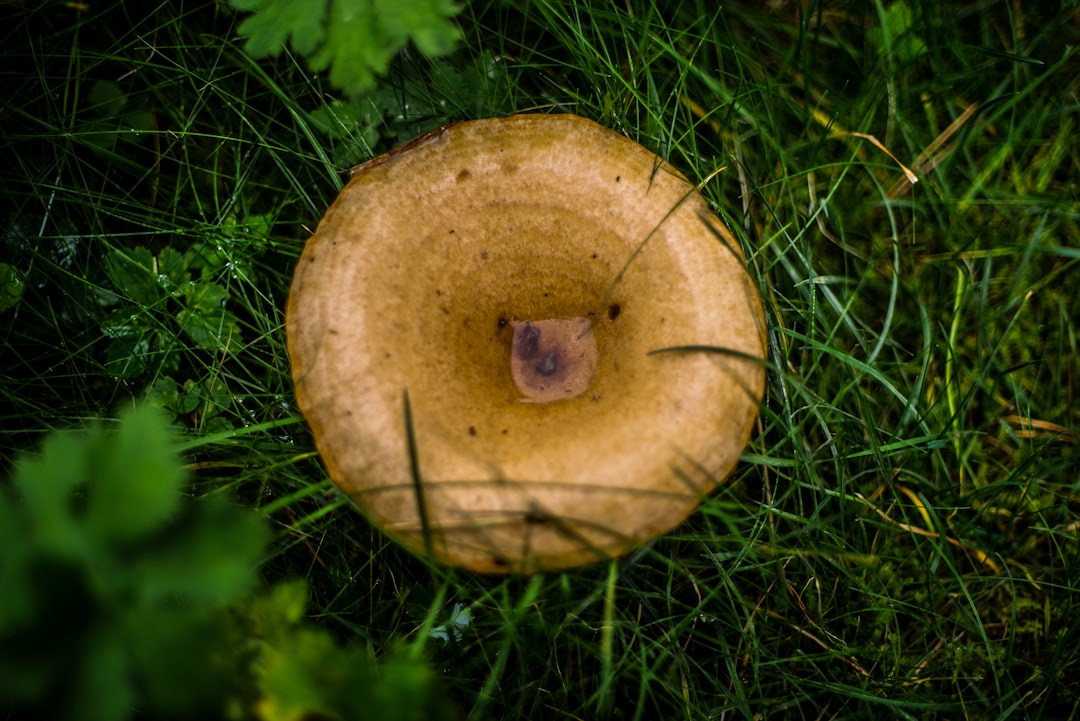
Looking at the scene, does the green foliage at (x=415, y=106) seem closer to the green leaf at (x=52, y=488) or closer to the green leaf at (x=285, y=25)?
the green leaf at (x=285, y=25)

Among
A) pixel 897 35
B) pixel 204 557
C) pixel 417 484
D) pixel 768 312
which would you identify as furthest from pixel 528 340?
pixel 897 35

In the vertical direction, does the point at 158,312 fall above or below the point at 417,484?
above

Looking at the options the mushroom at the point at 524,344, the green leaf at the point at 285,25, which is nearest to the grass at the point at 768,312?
the mushroom at the point at 524,344

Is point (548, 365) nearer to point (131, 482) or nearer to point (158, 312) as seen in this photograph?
point (131, 482)

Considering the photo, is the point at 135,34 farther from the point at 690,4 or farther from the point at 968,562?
the point at 968,562

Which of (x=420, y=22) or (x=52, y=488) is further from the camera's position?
(x=420, y=22)

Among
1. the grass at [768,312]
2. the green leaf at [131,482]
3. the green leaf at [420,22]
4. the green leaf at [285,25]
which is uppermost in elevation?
the green leaf at [285,25]
